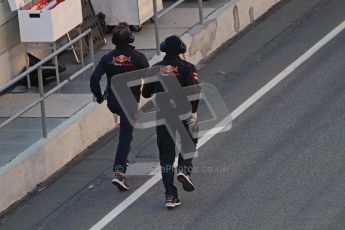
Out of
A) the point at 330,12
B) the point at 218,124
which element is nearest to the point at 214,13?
the point at 330,12

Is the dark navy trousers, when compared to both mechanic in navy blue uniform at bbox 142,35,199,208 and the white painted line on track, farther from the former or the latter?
the white painted line on track

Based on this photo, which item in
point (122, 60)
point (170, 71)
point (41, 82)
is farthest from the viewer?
point (41, 82)

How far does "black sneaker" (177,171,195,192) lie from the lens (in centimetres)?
1290

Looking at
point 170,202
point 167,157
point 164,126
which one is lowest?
point 170,202

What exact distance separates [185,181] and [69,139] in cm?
203

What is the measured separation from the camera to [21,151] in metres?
13.8

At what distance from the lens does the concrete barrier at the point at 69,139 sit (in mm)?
13398

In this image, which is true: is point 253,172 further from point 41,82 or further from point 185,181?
point 41,82

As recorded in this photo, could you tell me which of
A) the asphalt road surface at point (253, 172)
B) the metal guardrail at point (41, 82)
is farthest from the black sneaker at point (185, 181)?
the metal guardrail at point (41, 82)

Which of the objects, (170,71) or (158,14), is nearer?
(170,71)

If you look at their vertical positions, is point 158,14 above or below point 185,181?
above

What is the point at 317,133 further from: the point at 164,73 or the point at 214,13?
the point at 214,13

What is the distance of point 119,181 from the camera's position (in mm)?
13352

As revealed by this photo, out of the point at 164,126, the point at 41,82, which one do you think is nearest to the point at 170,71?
the point at 164,126
